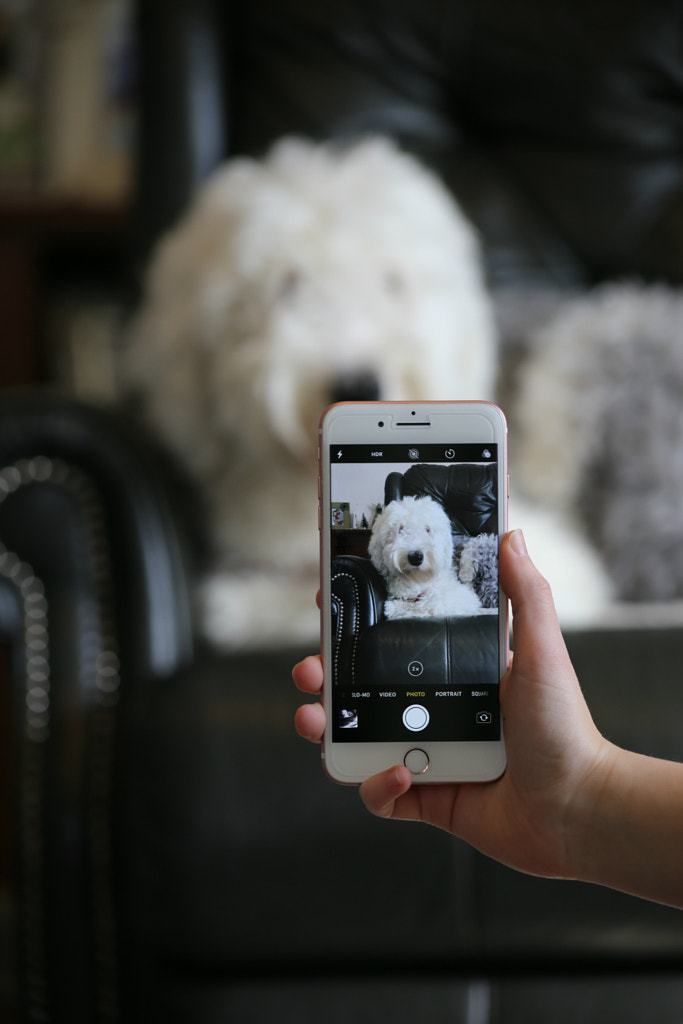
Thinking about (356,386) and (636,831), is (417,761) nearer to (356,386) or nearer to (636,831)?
(636,831)

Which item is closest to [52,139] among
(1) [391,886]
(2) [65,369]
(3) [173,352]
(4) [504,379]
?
(2) [65,369]

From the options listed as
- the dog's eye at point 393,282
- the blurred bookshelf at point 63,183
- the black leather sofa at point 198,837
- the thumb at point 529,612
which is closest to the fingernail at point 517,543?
the thumb at point 529,612

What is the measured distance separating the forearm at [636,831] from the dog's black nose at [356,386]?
42 cm

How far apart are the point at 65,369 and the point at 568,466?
0.82 metres

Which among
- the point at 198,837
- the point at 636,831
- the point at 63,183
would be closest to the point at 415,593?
the point at 636,831

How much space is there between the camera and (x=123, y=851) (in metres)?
0.60

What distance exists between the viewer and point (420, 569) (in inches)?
12.8

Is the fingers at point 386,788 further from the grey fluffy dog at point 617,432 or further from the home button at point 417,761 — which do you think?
the grey fluffy dog at point 617,432

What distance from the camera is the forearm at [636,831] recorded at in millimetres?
300

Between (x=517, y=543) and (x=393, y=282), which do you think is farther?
(x=393, y=282)

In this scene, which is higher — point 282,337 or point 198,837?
point 282,337

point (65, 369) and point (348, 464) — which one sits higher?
point (65, 369)

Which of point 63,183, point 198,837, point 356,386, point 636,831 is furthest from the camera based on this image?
point 63,183

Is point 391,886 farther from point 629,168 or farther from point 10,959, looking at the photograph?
point 629,168
